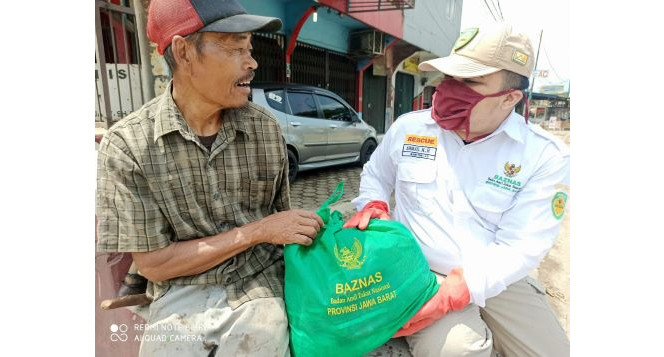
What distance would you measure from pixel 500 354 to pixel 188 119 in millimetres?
1559

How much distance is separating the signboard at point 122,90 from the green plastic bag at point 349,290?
1176 mm

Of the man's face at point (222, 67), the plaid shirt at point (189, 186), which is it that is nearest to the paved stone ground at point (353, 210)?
the plaid shirt at point (189, 186)

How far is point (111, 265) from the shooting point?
55.4 inches

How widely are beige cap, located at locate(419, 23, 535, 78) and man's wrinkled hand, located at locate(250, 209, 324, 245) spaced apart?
750mm

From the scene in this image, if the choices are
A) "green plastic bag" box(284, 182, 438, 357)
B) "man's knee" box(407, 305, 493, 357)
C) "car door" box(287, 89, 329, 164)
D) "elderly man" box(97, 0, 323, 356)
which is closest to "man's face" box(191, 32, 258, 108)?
"elderly man" box(97, 0, 323, 356)

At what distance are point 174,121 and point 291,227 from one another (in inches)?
20.6

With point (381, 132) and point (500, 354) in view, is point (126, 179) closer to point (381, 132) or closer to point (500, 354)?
point (500, 354)

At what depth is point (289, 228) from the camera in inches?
43.0

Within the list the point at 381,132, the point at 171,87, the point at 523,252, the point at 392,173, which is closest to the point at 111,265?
the point at 171,87

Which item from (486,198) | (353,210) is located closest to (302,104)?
(353,210)

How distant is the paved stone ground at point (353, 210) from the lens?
1.30 m

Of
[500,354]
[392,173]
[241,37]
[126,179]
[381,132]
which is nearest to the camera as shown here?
[126,179]

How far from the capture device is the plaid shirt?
0.99m

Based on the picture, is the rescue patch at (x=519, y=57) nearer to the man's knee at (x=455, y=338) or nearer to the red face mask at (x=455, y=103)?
the red face mask at (x=455, y=103)
